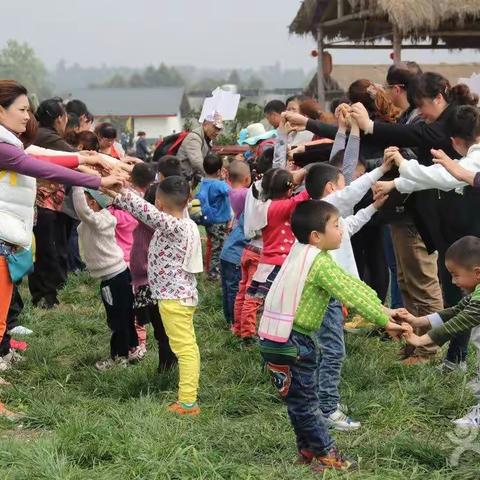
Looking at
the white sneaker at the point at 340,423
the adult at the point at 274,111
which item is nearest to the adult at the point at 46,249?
the adult at the point at 274,111

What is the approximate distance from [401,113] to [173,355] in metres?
2.37

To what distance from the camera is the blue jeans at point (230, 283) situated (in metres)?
6.48

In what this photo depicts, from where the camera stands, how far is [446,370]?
4980mm

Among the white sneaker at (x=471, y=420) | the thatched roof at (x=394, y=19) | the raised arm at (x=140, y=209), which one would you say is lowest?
the white sneaker at (x=471, y=420)

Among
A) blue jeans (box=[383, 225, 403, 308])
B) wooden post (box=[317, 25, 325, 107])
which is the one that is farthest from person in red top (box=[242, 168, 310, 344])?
wooden post (box=[317, 25, 325, 107])

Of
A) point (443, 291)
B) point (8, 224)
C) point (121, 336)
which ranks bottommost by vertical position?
point (121, 336)

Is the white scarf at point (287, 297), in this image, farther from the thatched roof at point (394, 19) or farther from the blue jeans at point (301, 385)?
the thatched roof at point (394, 19)

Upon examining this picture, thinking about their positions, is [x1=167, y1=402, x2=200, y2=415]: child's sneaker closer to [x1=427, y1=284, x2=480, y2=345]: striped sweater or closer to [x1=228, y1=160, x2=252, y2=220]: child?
[x1=427, y1=284, x2=480, y2=345]: striped sweater

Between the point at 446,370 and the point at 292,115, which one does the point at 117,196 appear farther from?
the point at 446,370

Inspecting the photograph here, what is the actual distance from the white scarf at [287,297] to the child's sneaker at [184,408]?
1076mm

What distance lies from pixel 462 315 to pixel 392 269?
2.81 m

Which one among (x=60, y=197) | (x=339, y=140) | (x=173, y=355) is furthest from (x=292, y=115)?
(x=60, y=197)

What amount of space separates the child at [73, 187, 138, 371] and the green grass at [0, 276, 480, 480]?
23 centimetres

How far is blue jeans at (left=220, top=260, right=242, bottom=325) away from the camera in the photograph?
6.48 metres
